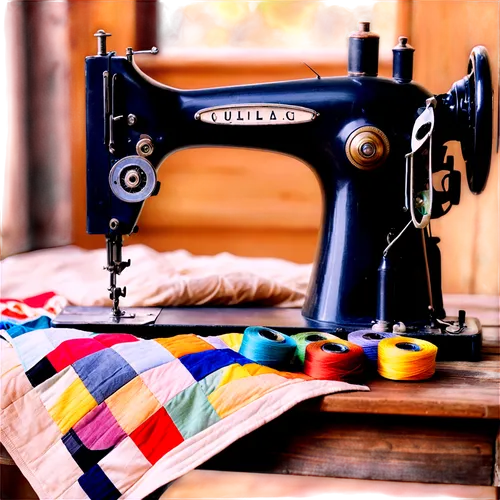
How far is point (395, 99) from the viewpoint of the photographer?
1.38 m

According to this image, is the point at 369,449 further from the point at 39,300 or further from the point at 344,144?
the point at 39,300

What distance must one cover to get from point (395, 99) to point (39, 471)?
816 millimetres

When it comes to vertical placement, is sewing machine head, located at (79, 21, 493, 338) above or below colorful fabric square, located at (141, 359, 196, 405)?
above

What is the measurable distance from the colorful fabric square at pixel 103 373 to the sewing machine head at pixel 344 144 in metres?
0.22

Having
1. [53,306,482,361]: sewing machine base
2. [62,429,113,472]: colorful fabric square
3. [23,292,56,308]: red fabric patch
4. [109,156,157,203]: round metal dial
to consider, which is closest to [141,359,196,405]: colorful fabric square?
[62,429,113,472]: colorful fabric square

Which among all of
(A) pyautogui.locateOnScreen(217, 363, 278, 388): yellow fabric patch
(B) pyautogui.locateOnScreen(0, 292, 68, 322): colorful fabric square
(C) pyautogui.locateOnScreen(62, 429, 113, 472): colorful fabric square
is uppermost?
(A) pyautogui.locateOnScreen(217, 363, 278, 388): yellow fabric patch

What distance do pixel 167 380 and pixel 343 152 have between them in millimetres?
503

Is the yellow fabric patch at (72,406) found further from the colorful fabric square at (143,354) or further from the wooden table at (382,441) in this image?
the wooden table at (382,441)

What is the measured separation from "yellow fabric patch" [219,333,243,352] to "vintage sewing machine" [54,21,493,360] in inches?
2.0

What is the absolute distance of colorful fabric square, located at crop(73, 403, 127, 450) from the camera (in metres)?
1.15

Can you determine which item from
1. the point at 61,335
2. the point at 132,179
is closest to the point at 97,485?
the point at 61,335

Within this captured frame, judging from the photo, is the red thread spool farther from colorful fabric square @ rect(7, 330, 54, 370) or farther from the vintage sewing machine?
colorful fabric square @ rect(7, 330, 54, 370)

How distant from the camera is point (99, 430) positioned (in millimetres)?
1161

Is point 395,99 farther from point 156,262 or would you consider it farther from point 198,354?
point 156,262
